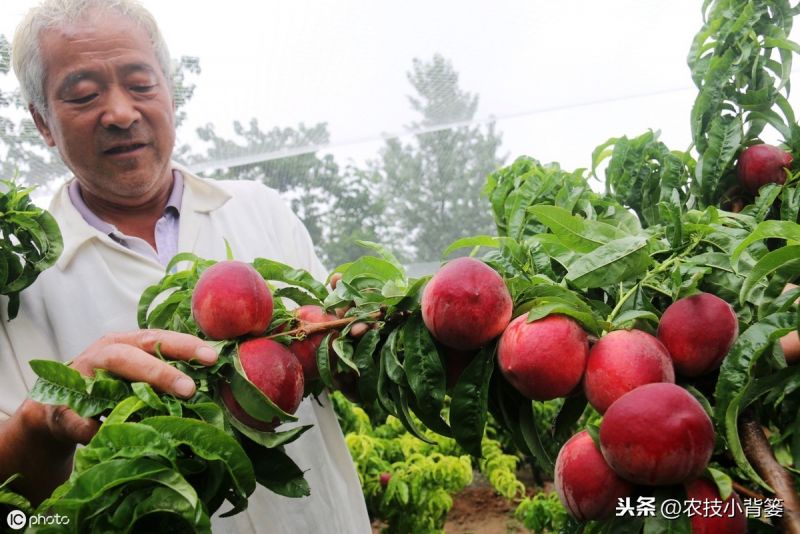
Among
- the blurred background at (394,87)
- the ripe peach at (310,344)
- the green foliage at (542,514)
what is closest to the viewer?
the ripe peach at (310,344)

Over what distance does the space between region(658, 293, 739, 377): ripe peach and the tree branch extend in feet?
0.21

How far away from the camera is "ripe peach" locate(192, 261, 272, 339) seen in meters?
0.65

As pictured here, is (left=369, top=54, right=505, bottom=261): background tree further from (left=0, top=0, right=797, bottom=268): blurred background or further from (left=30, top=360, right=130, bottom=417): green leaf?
(left=30, top=360, right=130, bottom=417): green leaf

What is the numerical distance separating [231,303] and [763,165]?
0.84m

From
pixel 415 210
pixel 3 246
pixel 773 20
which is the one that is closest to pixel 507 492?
pixel 773 20

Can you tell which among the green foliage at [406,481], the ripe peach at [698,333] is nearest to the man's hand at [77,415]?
the ripe peach at [698,333]

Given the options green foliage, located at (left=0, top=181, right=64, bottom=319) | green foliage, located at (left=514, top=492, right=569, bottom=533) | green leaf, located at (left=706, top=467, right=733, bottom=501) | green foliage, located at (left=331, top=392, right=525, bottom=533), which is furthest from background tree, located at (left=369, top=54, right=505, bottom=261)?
green leaf, located at (left=706, top=467, right=733, bottom=501)

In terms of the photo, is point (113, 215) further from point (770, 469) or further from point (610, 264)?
point (770, 469)

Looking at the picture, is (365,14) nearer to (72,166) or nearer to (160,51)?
(160,51)

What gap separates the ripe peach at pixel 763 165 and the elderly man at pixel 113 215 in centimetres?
80

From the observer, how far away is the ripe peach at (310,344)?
2.35 feet

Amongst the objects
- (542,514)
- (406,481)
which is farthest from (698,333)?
(542,514)

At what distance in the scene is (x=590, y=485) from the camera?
21.2 inches

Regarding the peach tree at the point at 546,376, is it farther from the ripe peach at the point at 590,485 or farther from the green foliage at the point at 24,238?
the green foliage at the point at 24,238
